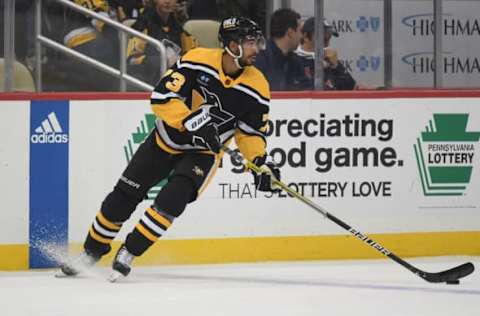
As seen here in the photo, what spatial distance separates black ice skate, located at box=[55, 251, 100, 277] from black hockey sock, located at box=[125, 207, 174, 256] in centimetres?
38

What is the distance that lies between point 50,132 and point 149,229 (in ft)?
3.69

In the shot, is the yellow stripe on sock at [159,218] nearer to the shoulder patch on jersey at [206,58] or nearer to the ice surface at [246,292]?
the ice surface at [246,292]

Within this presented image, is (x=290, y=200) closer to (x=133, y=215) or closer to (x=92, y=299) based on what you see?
(x=133, y=215)

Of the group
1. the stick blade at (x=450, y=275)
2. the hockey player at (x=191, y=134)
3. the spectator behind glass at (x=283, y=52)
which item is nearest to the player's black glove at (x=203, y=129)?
the hockey player at (x=191, y=134)

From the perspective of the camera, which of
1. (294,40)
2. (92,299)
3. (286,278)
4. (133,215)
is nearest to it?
(92,299)

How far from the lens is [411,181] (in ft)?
24.1

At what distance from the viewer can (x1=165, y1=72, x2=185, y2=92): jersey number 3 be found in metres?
6.05

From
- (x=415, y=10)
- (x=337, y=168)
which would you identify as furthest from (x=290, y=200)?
(x=415, y=10)

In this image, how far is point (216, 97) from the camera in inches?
242

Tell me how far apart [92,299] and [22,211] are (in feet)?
4.48

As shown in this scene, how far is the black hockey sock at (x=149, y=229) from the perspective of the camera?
600 cm

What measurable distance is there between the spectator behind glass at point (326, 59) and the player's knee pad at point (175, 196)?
1.62m

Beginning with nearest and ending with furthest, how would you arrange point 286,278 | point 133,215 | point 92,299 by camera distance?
point 92,299 → point 286,278 → point 133,215

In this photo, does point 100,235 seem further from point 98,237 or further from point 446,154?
point 446,154
